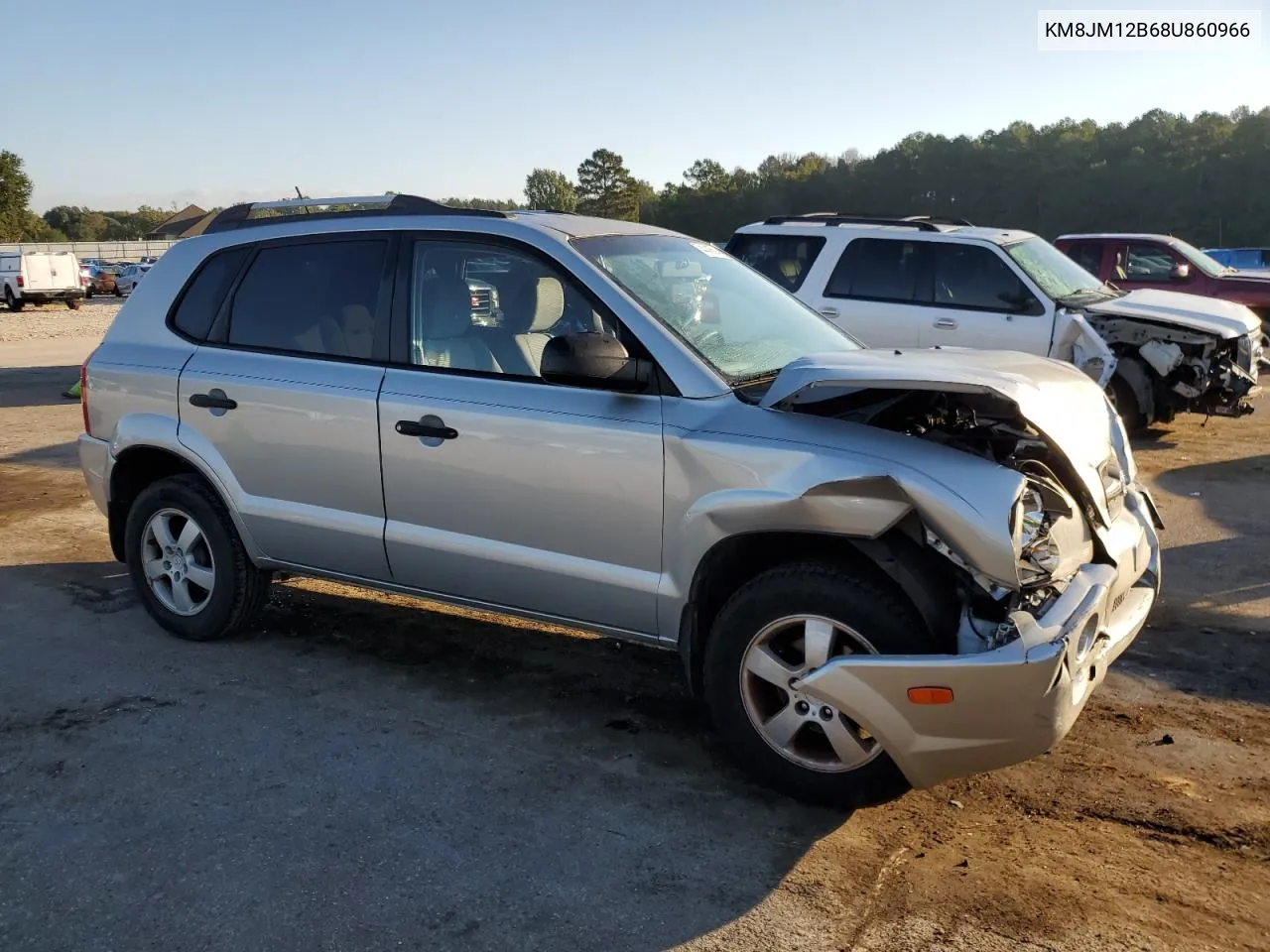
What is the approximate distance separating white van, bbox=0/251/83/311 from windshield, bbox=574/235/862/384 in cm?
3554

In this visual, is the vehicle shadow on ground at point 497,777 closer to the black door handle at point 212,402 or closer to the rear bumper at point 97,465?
the rear bumper at point 97,465

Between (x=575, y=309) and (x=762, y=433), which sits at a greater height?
(x=575, y=309)

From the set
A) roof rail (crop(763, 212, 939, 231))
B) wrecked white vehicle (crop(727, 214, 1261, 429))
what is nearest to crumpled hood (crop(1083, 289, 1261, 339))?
wrecked white vehicle (crop(727, 214, 1261, 429))

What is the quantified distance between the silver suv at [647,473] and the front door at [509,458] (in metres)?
0.01

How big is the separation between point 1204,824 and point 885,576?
1.30 m

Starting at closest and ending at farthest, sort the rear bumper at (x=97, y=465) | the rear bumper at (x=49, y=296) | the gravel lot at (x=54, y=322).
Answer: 1. the rear bumper at (x=97, y=465)
2. the gravel lot at (x=54, y=322)
3. the rear bumper at (x=49, y=296)

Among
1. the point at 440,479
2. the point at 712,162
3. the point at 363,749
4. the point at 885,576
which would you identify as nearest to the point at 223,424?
the point at 440,479

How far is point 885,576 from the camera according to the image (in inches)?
136

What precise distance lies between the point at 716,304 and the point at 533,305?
2.51ft

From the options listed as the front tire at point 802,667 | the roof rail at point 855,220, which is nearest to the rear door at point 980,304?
the roof rail at point 855,220

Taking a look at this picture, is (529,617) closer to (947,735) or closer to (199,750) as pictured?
(199,750)

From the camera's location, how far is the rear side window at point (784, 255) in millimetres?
10617

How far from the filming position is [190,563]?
5.17 meters

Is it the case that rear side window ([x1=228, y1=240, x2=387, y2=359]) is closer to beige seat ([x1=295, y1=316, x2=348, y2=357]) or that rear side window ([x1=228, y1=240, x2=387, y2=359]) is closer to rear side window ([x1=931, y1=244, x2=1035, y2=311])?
beige seat ([x1=295, y1=316, x2=348, y2=357])
